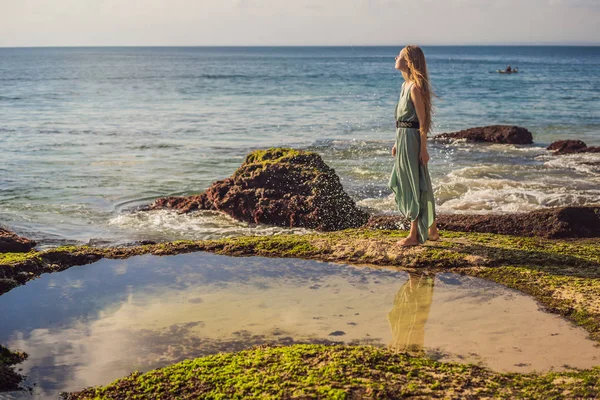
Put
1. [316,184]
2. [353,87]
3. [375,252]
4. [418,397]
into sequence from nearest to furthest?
[418,397], [375,252], [316,184], [353,87]

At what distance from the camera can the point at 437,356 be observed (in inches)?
185

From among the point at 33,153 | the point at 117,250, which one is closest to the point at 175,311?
the point at 117,250

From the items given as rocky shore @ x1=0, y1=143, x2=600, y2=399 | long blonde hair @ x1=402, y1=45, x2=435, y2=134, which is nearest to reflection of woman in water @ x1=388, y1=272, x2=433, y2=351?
rocky shore @ x1=0, y1=143, x2=600, y2=399

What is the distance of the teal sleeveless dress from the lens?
686cm

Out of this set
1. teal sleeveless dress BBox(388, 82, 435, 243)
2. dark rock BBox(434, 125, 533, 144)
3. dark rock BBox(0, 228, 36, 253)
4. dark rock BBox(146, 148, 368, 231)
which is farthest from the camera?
dark rock BBox(434, 125, 533, 144)

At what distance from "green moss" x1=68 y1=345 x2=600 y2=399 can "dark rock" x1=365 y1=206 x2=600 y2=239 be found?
4556mm

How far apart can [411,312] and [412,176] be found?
1816mm

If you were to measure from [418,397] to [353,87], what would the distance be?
45.9 metres

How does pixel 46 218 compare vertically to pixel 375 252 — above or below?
below

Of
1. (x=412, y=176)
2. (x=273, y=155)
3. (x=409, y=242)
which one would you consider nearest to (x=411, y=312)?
(x=409, y=242)

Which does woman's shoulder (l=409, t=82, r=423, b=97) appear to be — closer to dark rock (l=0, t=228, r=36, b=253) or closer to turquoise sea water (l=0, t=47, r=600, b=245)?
turquoise sea water (l=0, t=47, r=600, b=245)

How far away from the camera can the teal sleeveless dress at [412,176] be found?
686cm

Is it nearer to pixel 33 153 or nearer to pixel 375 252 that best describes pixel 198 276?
pixel 375 252

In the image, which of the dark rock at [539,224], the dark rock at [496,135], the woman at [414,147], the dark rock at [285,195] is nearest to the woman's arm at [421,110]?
the woman at [414,147]
